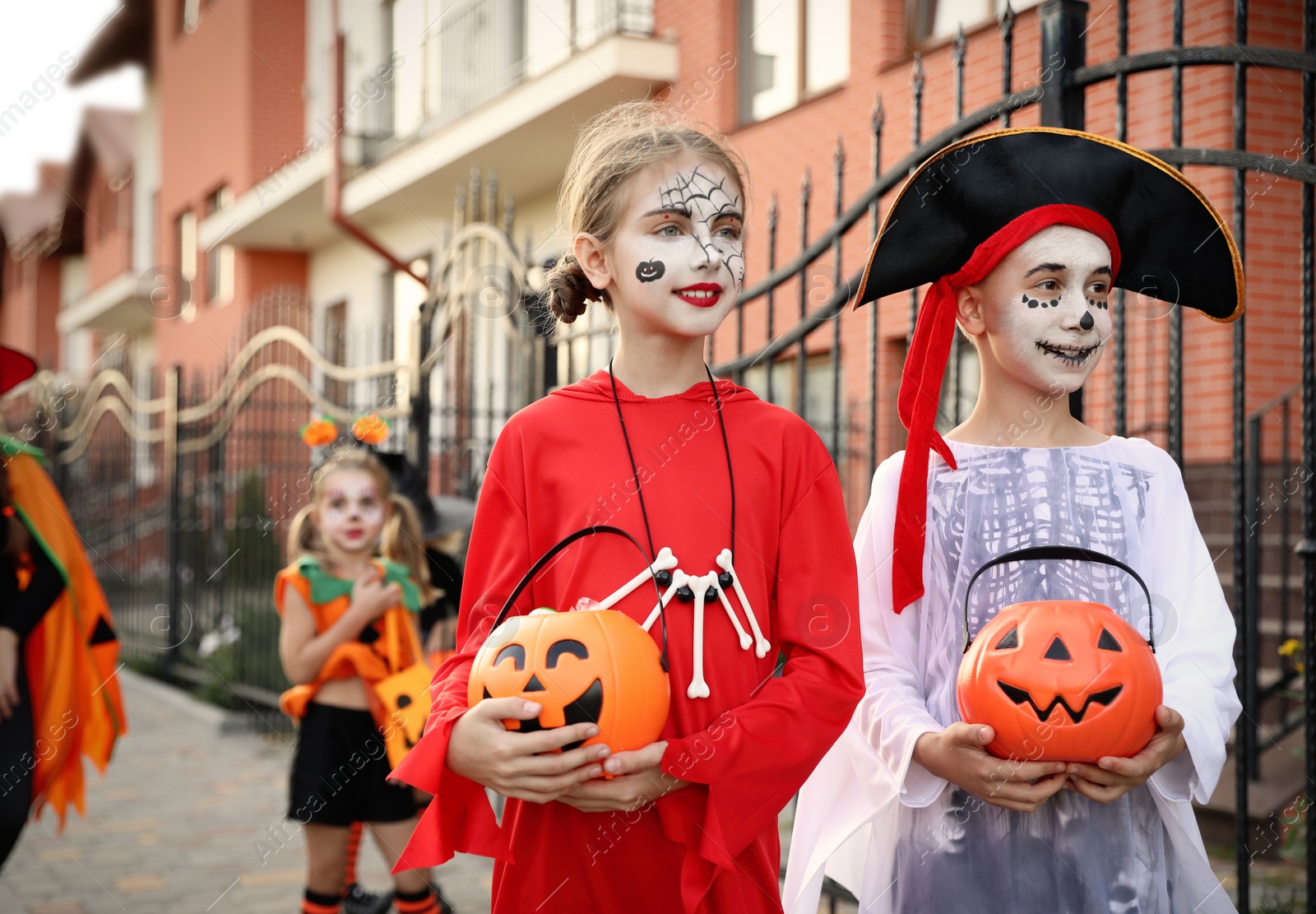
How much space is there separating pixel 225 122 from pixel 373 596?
17193 millimetres

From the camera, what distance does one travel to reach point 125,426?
11.9m

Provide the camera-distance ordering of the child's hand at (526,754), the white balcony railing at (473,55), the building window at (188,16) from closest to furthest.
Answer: the child's hand at (526,754)
the white balcony railing at (473,55)
the building window at (188,16)

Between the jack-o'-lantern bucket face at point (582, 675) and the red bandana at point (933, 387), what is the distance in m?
0.60

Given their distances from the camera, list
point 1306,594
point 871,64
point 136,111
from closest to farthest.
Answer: point 1306,594 → point 871,64 → point 136,111

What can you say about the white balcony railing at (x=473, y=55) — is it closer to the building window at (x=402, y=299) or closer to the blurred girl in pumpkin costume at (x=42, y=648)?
the building window at (x=402, y=299)

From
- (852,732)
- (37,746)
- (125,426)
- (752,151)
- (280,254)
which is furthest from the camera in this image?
(280,254)

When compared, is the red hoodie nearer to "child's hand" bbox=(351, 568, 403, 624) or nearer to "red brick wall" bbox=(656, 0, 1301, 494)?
"child's hand" bbox=(351, 568, 403, 624)

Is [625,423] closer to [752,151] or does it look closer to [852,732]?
[852,732]

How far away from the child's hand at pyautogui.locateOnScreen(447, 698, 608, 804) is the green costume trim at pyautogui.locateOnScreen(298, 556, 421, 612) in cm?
244

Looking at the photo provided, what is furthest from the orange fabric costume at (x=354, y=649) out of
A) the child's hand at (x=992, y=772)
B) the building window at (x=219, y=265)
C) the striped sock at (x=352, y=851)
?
the building window at (x=219, y=265)

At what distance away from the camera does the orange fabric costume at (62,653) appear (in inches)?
159

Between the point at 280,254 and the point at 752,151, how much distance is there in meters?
11.4

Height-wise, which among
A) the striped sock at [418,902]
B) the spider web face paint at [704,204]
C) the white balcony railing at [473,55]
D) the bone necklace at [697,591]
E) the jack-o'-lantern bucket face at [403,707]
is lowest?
the striped sock at [418,902]

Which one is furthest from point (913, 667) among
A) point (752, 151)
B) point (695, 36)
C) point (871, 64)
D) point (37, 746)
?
point (695, 36)
